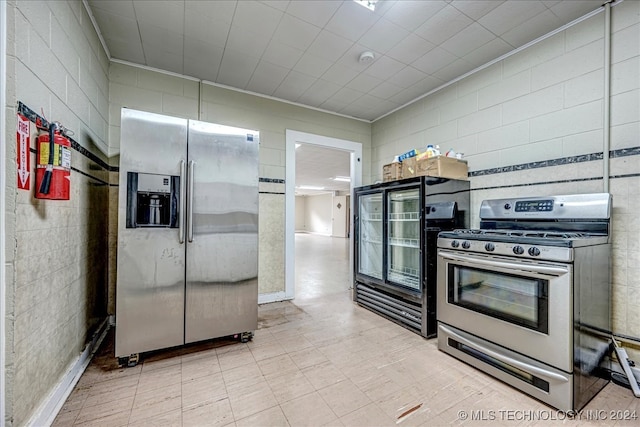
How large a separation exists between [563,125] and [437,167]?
97 centimetres

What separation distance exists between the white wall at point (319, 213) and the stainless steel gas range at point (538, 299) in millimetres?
13328

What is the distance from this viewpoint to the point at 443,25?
86.5 inches

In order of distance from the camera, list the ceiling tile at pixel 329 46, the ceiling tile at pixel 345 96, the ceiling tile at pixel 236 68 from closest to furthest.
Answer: the ceiling tile at pixel 329 46 < the ceiling tile at pixel 236 68 < the ceiling tile at pixel 345 96

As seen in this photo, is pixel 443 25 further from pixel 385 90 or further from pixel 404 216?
Answer: pixel 404 216

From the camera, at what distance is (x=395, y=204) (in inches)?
131

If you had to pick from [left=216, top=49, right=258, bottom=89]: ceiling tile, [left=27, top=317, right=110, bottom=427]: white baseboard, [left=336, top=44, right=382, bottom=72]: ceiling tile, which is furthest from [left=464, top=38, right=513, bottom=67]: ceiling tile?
[left=27, top=317, right=110, bottom=427]: white baseboard

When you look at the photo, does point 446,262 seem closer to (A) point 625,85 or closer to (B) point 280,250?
(A) point 625,85

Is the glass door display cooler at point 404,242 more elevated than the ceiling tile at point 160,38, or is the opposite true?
the ceiling tile at point 160,38

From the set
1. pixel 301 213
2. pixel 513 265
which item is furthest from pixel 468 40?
pixel 301 213

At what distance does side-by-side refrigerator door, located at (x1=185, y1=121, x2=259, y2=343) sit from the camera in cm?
220

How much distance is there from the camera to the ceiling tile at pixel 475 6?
6.43 feet

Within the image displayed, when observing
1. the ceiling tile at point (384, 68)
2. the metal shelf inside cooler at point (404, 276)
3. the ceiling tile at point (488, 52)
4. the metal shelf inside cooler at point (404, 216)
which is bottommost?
the metal shelf inside cooler at point (404, 276)

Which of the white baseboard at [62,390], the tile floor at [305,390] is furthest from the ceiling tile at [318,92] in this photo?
the white baseboard at [62,390]

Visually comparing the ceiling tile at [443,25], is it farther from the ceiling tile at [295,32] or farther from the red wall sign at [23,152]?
the red wall sign at [23,152]
